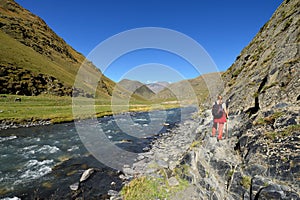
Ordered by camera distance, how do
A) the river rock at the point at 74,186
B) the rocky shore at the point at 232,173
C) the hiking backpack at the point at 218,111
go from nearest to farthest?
the rocky shore at the point at 232,173, the hiking backpack at the point at 218,111, the river rock at the point at 74,186

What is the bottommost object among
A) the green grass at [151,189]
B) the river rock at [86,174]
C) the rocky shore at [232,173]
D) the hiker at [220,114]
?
the green grass at [151,189]

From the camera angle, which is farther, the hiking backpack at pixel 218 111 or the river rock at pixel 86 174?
the river rock at pixel 86 174

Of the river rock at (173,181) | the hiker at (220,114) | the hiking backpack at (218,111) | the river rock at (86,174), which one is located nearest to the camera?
the hiker at (220,114)

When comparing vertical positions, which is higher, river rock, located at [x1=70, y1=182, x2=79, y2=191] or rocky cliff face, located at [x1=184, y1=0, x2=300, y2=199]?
rocky cliff face, located at [x1=184, y1=0, x2=300, y2=199]

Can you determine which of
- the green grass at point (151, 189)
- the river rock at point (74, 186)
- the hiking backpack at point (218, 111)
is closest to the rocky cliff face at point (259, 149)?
the green grass at point (151, 189)

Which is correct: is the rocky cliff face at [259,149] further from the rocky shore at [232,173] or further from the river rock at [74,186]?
the river rock at [74,186]

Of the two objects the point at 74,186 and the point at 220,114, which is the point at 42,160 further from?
the point at 220,114

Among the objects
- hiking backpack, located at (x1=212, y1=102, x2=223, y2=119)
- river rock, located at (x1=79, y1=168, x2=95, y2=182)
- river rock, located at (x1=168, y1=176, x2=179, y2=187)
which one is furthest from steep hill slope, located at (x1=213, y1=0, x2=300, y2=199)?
river rock, located at (x1=79, y1=168, x2=95, y2=182)

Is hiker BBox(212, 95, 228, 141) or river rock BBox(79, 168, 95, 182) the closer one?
hiker BBox(212, 95, 228, 141)

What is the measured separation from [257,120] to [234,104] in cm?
304

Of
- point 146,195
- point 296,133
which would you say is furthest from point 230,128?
point 146,195

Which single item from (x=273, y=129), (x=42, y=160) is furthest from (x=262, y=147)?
(x=42, y=160)

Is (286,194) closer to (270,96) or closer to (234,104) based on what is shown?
(270,96)

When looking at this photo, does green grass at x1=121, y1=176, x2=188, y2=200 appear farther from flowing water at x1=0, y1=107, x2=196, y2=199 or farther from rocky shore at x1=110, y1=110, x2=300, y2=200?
Answer: flowing water at x1=0, y1=107, x2=196, y2=199
